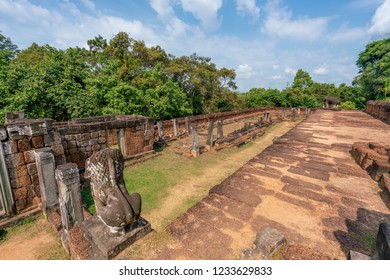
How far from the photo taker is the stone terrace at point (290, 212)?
286cm

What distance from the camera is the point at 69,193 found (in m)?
3.53

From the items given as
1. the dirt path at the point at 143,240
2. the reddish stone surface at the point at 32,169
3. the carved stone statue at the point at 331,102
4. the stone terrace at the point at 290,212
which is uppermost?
the carved stone statue at the point at 331,102

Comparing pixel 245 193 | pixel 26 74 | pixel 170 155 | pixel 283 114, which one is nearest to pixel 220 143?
A: pixel 170 155

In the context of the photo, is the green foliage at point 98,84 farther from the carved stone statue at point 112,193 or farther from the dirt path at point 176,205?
the carved stone statue at point 112,193

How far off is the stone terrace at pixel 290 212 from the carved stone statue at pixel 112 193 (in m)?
0.77

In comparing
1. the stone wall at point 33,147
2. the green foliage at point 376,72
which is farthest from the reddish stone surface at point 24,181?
the green foliage at point 376,72

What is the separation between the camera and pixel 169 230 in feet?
10.6

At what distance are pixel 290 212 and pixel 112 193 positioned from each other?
10.6 ft

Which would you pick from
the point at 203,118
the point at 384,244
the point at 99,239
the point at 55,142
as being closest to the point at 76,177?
the point at 99,239

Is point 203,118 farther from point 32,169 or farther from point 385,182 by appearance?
point 385,182

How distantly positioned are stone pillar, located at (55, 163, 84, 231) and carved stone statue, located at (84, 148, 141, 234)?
1.01 meters

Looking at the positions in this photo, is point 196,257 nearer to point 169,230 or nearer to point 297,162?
point 169,230

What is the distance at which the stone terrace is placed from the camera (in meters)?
2.86

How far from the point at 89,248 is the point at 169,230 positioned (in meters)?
1.20
